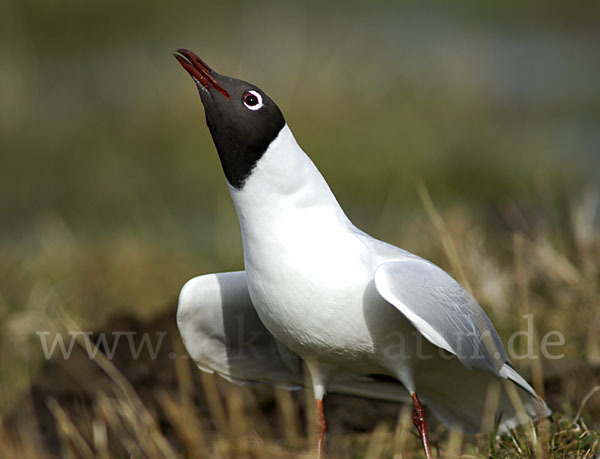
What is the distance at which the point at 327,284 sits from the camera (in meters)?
2.80

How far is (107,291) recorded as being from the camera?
20.3 feet

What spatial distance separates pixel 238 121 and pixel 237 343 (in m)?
1.00

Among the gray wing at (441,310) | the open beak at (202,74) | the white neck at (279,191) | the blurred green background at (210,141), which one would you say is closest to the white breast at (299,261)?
the white neck at (279,191)

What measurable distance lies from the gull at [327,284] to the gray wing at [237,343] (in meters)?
0.22

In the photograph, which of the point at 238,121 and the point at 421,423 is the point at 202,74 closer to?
the point at 238,121

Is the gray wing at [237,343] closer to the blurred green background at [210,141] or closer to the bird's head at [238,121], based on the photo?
the bird's head at [238,121]

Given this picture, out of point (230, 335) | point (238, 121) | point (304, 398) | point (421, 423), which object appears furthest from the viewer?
point (304, 398)

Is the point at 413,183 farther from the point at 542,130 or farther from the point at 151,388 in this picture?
the point at 151,388

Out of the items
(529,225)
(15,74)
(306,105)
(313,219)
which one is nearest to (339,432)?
(313,219)

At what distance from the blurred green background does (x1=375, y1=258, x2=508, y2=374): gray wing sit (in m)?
2.25

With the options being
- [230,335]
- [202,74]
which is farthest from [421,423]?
[202,74]

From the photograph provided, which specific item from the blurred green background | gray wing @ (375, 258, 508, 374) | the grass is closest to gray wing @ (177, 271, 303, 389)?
the grass

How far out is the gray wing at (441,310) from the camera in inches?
108

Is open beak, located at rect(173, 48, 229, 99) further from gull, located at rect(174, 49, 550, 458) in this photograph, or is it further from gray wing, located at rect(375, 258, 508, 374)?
gray wing, located at rect(375, 258, 508, 374)
